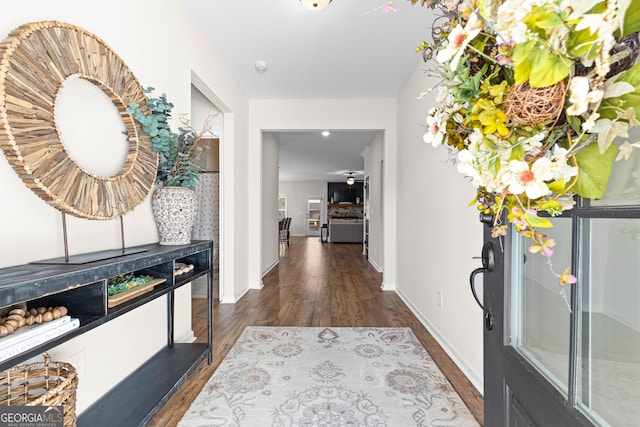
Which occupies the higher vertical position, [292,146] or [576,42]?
[292,146]

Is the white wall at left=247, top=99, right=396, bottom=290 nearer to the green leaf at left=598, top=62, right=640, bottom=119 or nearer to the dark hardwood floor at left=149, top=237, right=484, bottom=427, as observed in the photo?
the dark hardwood floor at left=149, top=237, right=484, bottom=427

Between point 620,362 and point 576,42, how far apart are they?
0.53 meters

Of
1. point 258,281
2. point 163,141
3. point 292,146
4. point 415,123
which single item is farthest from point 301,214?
point 163,141

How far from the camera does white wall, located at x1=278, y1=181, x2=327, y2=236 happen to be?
13367 millimetres

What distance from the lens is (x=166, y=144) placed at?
5.48ft

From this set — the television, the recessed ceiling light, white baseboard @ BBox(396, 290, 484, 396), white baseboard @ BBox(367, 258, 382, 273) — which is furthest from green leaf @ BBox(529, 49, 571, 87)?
the television

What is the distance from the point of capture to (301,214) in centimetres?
1341

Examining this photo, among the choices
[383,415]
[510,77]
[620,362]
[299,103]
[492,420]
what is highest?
[299,103]

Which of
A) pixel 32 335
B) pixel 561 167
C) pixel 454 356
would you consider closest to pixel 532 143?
pixel 561 167

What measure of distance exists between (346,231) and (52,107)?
876 centimetres

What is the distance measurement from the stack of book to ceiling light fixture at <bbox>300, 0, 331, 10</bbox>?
2.22 metres

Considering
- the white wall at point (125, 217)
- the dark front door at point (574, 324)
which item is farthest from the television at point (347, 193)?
the dark front door at point (574, 324)

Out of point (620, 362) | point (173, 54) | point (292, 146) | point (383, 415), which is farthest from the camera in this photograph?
point (292, 146)

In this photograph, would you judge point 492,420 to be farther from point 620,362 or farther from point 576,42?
point 576,42
